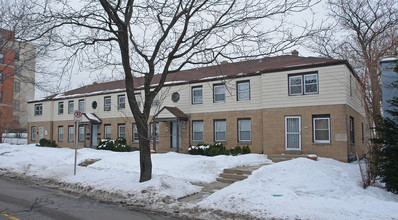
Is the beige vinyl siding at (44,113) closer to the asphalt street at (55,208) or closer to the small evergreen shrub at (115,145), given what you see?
the small evergreen shrub at (115,145)

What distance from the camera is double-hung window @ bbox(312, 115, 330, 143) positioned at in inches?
661

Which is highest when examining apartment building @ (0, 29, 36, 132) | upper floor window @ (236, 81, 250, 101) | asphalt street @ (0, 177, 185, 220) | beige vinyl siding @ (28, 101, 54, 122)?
apartment building @ (0, 29, 36, 132)

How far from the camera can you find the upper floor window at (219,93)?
21.0 m

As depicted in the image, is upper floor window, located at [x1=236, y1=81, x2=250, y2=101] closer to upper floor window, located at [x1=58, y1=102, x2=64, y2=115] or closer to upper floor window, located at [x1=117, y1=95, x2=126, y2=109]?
upper floor window, located at [x1=117, y1=95, x2=126, y2=109]

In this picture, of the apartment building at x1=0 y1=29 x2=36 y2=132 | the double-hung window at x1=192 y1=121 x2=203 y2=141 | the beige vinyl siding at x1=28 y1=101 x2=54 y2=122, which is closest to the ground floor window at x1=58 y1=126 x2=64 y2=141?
the beige vinyl siding at x1=28 y1=101 x2=54 y2=122

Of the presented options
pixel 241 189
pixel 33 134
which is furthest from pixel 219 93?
pixel 33 134

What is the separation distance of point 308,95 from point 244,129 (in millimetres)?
4667

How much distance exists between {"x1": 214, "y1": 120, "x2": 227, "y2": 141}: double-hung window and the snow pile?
28.8ft

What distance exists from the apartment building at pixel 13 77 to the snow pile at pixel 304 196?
11.4 meters

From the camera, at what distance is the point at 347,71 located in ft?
55.7

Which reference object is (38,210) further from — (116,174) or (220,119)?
(220,119)

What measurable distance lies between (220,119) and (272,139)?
4.15m

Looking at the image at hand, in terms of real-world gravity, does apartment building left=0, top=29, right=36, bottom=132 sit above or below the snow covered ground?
above

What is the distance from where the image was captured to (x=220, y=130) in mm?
20859
